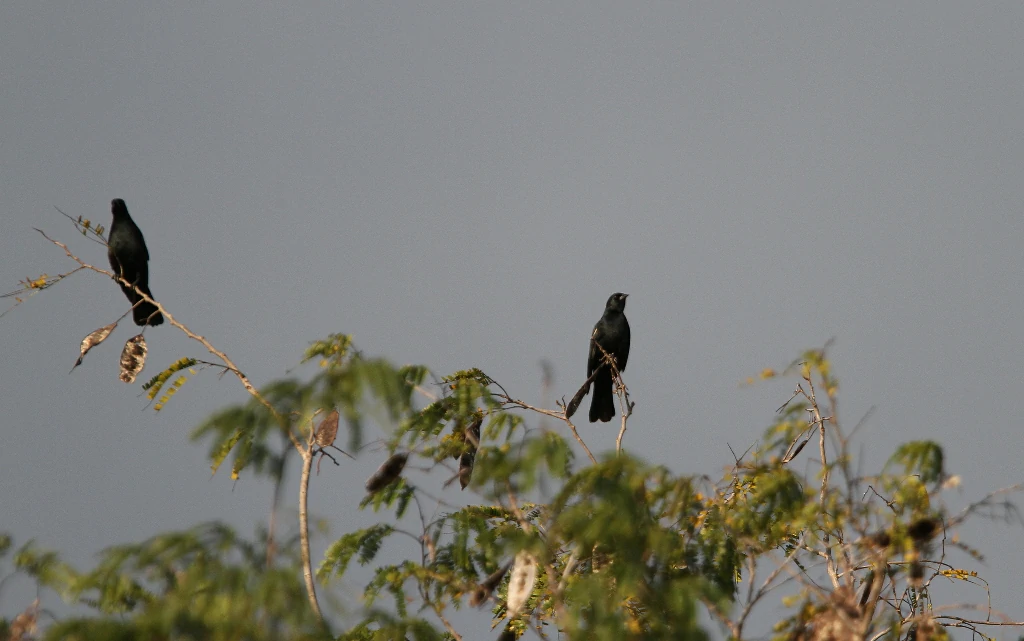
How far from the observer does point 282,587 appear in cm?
322

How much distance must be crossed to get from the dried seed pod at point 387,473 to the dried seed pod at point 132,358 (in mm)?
1698

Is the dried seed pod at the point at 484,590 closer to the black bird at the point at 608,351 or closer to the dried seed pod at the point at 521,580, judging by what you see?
the dried seed pod at the point at 521,580

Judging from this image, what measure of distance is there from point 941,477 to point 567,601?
65.8 inches

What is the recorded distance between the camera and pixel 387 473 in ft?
17.3

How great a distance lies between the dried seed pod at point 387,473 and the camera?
524 centimetres

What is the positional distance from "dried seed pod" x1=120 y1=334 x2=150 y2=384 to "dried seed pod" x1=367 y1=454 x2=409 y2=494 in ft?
5.57

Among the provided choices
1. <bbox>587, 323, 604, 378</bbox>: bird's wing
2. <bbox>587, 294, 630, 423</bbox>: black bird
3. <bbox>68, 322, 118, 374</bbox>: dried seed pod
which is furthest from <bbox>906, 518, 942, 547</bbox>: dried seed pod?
<bbox>587, 294, 630, 423</bbox>: black bird

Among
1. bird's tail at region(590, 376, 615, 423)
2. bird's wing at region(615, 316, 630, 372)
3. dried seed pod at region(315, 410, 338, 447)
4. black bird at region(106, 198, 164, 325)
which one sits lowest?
dried seed pod at region(315, 410, 338, 447)

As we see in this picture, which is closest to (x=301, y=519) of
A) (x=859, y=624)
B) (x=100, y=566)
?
(x=100, y=566)

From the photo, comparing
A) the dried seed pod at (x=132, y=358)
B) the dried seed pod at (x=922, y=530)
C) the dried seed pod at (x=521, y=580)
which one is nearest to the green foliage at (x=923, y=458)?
the dried seed pod at (x=922, y=530)

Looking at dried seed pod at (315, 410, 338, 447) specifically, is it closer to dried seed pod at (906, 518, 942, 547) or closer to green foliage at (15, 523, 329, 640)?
green foliage at (15, 523, 329, 640)

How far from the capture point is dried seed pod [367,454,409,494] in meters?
5.24

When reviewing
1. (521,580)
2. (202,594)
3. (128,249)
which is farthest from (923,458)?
(128,249)

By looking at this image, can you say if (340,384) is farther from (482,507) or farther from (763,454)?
(763,454)
